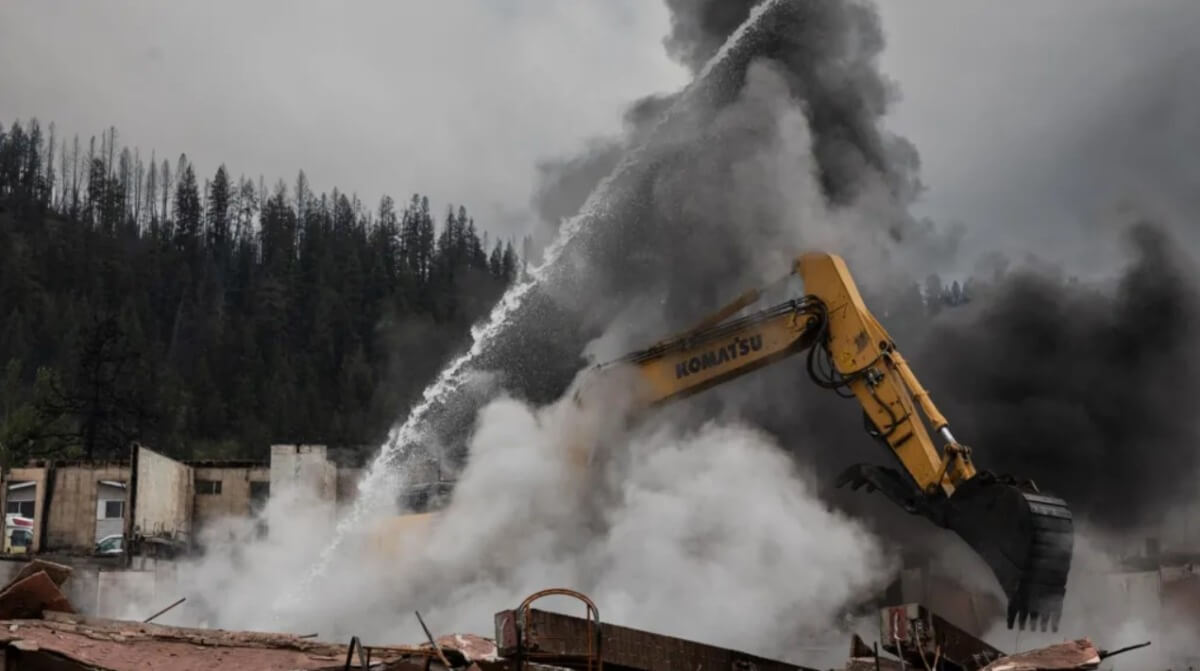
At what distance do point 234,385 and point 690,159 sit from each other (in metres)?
55.2

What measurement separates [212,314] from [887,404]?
253 ft

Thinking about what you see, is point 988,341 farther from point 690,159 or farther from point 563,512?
point 563,512

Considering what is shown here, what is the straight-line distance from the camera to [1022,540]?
14094 millimetres

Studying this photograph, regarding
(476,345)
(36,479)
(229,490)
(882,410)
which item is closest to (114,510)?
(36,479)

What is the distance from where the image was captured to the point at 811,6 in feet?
81.2

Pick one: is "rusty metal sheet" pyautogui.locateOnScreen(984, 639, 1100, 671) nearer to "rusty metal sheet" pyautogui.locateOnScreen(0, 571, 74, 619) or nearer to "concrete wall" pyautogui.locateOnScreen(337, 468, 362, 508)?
"rusty metal sheet" pyautogui.locateOnScreen(0, 571, 74, 619)

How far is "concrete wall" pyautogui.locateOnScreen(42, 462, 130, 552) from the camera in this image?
37562mm

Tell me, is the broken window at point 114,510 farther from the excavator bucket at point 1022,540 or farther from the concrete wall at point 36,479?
the excavator bucket at point 1022,540

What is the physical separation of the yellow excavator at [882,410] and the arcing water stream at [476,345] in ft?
2.41

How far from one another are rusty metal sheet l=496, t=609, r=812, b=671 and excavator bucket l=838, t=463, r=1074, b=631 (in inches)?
152

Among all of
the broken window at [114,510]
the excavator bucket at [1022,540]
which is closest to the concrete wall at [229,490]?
the broken window at [114,510]

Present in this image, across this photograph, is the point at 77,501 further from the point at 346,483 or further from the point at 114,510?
the point at 346,483

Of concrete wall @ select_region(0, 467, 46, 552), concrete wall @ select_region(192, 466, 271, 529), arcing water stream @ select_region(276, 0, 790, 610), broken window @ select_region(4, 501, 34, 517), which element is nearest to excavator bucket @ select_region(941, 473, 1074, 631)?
arcing water stream @ select_region(276, 0, 790, 610)

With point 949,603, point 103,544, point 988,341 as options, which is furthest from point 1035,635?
point 103,544
